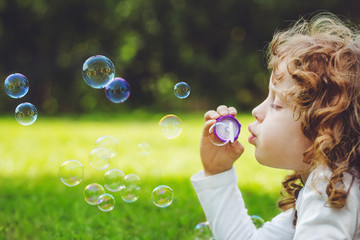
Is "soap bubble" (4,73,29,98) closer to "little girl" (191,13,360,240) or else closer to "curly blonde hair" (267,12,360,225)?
"little girl" (191,13,360,240)

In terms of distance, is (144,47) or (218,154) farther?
(144,47)

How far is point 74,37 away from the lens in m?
14.2

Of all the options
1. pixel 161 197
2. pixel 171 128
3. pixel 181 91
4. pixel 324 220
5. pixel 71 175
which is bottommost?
pixel 324 220

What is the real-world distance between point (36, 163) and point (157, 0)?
1018cm

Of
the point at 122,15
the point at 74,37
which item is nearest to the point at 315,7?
the point at 122,15

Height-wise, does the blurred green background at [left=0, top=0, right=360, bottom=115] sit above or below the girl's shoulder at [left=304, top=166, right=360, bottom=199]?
above

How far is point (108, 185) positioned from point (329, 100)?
4.20 ft

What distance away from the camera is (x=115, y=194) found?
10.1 ft

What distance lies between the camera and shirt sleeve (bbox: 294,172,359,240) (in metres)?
1.21

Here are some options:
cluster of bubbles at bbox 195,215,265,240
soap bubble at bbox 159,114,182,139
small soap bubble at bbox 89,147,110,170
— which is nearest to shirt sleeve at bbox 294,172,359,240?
cluster of bubbles at bbox 195,215,265,240

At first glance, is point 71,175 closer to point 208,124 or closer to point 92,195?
point 92,195

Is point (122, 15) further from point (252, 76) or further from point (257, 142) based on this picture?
point (257, 142)

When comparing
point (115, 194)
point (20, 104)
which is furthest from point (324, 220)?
point (115, 194)

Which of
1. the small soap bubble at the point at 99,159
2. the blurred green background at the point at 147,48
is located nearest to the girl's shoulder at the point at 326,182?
the small soap bubble at the point at 99,159
